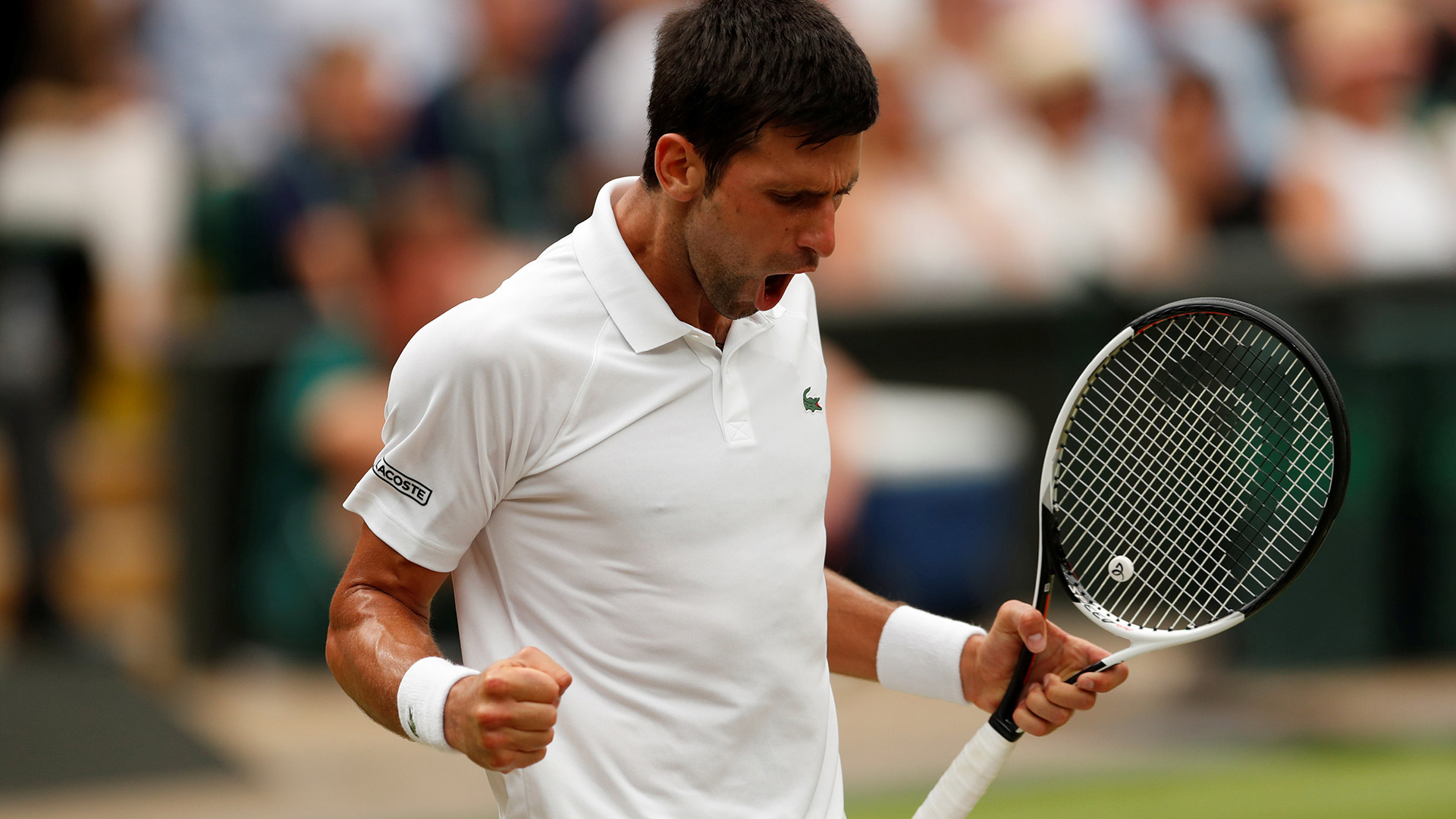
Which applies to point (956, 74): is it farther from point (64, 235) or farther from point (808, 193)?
point (808, 193)

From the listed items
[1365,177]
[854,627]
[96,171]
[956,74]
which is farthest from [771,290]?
[956,74]

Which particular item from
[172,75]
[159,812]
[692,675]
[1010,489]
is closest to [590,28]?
[172,75]

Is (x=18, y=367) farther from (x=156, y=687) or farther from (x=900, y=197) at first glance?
(x=900, y=197)

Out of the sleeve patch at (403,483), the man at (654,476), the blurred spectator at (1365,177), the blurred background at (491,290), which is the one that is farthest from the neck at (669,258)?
the blurred spectator at (1365,177)

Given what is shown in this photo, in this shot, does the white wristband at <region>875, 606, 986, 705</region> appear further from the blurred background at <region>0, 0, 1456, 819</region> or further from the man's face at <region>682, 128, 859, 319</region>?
the blurred background at <region>0, 0, 1456, 819</region>

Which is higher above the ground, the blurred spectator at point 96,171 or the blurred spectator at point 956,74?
the blurred spectator at point 956,74

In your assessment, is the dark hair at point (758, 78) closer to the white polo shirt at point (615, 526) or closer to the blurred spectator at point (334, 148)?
the white polo shirt at point (615, 526)

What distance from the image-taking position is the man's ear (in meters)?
2.26

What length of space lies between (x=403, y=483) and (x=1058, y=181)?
18.6 feet

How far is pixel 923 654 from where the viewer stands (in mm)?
2611

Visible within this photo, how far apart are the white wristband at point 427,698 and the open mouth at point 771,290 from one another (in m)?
0.59

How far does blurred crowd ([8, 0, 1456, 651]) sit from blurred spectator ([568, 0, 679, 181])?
0.05 ft

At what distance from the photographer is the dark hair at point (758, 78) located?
2197 mm

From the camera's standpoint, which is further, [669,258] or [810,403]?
[810,403]
